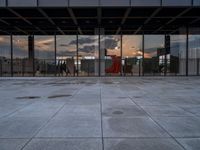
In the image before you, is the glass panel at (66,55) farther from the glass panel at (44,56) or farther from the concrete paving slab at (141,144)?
the concrete paving slab at (141,144)

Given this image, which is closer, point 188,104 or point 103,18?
point 188,104

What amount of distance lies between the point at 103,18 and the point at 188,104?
52.9 ft

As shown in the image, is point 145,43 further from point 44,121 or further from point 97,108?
point 44,121

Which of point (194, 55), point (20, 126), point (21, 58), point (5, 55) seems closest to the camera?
point (20, 126)

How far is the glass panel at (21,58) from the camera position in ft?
87.0

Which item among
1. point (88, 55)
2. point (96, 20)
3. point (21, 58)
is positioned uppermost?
point (96, 20)

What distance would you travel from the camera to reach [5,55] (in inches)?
1099

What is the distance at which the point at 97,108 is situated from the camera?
7.65m

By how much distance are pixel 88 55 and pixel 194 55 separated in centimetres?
1194

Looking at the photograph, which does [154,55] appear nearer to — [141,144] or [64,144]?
[141,144]

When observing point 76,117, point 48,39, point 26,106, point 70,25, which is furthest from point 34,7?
point 76,117

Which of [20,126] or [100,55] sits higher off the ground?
[100,55]
